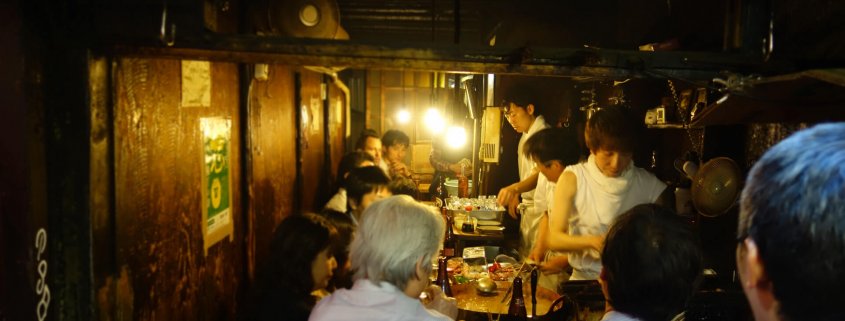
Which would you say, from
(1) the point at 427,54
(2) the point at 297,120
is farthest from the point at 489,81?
(1) the point at 427,54

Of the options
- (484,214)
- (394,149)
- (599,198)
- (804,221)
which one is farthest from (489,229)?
(804,221)

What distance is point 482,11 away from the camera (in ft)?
31.8

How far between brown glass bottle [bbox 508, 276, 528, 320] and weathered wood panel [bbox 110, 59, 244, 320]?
261cm

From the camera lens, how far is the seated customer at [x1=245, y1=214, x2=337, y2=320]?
140 inches

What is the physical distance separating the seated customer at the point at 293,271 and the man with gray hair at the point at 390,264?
3.31ft

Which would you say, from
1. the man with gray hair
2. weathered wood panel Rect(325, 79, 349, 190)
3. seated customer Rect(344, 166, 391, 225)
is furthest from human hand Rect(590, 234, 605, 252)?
weathered wood panel Rect(325, 79, 349, 190)

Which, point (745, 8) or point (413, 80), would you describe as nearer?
point (745, 8)

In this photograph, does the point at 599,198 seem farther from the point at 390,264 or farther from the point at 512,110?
the point at 512,110

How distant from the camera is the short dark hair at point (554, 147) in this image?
578 cm

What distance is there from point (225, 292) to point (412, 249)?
2917mm

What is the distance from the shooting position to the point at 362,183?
522cm

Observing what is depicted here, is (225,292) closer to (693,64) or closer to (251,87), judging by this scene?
(251,87)

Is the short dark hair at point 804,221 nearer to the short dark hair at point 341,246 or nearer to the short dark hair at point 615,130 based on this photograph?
the short dark hair at point 341,246

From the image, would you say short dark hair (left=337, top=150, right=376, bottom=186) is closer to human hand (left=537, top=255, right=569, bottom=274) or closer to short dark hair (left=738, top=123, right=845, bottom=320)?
human hand (left=537, top=255, right=569, bottom=274)
